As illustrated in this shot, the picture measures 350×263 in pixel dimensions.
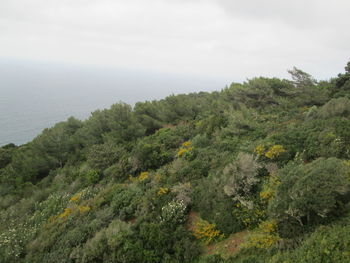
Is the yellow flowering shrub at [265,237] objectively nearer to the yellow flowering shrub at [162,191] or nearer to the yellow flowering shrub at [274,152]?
the yellow flowering shrub at [274,152]

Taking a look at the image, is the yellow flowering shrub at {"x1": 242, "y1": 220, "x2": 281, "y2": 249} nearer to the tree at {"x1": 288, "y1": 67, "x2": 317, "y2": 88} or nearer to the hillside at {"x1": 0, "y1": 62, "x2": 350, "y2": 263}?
the hillside at {"x1": 0, "y1": 62, "x2": 350, "y2": 263}

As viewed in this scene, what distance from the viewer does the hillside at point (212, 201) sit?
4.47 meters

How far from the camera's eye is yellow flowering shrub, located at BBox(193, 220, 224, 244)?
561cm

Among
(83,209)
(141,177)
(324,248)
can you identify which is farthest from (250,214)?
(83,209)


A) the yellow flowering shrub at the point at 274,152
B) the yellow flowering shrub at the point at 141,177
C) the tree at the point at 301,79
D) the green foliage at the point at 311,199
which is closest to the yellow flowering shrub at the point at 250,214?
the green foliage at the point at 311,199

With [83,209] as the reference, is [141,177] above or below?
above

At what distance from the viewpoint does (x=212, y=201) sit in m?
6.52

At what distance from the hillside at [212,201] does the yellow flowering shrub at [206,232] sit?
3cm

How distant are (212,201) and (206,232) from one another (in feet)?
3.41

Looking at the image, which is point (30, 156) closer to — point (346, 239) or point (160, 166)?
point (160, 166)

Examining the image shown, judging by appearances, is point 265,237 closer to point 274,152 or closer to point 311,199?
point 311,199

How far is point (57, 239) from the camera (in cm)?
716

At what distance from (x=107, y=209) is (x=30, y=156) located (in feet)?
47.7

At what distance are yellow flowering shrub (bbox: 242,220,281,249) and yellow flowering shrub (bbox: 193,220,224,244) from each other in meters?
1.04
